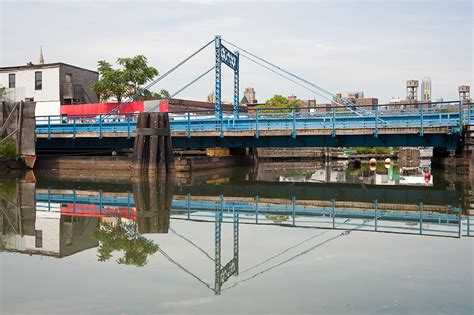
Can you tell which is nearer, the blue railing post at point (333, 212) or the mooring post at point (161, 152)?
the blue railing post at point (333, 212)

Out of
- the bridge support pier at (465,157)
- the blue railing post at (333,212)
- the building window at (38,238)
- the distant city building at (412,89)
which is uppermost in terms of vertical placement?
the distant city building at (412,89)

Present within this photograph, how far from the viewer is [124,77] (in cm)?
5612

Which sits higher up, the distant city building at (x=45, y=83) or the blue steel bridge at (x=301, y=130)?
the distant city building at (x=45, y=83)

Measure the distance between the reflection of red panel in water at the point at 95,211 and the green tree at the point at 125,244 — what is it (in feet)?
4.94

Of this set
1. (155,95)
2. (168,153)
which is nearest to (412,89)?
(155,95)

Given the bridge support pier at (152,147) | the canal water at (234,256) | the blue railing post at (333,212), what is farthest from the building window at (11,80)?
the blue railing post at (333,212)

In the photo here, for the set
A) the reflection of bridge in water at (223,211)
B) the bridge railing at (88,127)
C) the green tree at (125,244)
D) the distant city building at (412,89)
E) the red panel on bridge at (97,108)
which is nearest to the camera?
the green tree at (125,244)

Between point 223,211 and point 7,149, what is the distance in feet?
68.8

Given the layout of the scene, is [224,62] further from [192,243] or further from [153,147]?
[192,243]

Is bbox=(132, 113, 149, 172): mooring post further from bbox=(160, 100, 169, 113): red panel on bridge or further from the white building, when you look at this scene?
the white building

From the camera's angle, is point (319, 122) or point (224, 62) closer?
point (319, 122)

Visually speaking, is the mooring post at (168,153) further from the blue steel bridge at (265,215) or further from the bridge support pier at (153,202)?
the blue steel bridge at (265,215)

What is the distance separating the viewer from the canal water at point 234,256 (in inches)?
260

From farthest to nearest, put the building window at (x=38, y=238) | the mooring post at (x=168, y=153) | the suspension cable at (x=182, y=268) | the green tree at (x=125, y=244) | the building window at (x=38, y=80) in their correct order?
the building window at (x=38, y=80) → the mooring post at (x=168, y=153) → the building window at (x=38, y=238) → the green tree at (x=125, y=244) → the suspension cable at (x=182, y=268)
